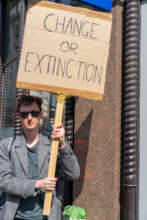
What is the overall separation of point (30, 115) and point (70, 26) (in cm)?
82

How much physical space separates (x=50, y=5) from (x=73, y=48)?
42 cm

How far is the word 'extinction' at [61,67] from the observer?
3521 mm

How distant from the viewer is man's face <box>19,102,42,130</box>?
11.3 ft

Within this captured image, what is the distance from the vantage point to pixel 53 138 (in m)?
3.35

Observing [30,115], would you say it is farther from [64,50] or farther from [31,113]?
[64,50]

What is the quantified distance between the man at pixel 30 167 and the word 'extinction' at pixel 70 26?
2.05 ft

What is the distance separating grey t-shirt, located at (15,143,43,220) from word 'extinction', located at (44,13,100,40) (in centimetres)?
98

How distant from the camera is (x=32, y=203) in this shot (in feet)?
11.1

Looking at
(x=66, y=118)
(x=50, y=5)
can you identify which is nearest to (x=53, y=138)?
(x=50, y=5)

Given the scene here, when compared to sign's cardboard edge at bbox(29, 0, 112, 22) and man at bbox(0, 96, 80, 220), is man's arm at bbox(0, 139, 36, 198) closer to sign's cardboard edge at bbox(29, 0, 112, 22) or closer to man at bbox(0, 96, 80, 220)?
man at bbox(0, 96, 80, 220)

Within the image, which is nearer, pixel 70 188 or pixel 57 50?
pixel 57 50

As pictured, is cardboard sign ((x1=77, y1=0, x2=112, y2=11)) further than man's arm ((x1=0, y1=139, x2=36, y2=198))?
Yes

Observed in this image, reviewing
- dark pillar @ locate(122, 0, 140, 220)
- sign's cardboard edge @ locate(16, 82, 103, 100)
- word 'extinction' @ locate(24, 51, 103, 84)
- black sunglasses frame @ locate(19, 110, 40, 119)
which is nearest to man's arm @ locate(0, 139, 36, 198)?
black sunglasses frame @ locate(19, 110, 40, 119)

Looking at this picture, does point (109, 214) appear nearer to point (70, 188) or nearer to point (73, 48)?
point (70, 188)
